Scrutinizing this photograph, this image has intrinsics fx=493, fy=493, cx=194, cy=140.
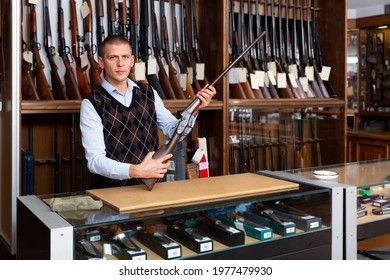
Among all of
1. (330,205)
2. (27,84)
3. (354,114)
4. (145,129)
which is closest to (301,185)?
(330,205)

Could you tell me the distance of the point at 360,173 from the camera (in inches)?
88.1

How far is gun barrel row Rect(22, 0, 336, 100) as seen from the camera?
3.27 metres

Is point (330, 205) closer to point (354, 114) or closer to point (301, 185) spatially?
point (301, 185)

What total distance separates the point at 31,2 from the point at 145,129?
131 cm

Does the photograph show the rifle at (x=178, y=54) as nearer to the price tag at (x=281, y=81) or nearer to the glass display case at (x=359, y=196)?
the price tag at (x=281, y=81)

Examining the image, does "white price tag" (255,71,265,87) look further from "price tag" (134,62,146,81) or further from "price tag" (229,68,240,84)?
"price tag" (134,62,146,81)

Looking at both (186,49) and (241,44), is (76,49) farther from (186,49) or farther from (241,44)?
(241,44)

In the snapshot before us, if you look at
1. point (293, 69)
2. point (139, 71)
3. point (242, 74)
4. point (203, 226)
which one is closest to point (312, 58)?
point (293, 69)

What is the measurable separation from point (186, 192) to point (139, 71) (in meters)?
1.85

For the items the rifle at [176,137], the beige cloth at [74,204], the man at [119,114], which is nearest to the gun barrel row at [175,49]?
the man at [119,114]

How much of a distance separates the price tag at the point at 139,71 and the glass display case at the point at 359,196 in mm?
1570

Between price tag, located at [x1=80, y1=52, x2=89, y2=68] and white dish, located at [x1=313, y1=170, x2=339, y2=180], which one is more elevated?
price tag, located at [x1=80, y1=52, x2=89, y2=68]

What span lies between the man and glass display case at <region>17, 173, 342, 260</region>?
452 millimetres

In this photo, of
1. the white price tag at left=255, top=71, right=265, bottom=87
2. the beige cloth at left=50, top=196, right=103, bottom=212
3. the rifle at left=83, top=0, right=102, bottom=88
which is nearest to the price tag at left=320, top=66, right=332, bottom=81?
the white price tag at left=255, top=71, right=265, bottom=87
